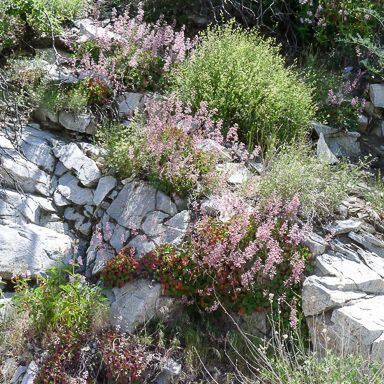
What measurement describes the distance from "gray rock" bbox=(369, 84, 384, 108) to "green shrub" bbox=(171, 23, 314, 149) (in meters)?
1.24

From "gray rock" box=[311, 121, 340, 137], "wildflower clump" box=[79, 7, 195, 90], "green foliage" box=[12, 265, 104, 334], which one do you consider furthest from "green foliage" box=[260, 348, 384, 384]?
"wildflower clump" box=[79, 7, 195, 90]

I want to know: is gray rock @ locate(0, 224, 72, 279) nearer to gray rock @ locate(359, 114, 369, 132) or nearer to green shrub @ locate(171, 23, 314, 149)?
green shrub @ locate(171, 23, 314, 149)

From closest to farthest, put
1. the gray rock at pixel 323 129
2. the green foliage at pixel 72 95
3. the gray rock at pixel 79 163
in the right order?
the gray rock at pixel 79 163, the green foliage at pixel 72 95, the gray rock at pixel 323 129

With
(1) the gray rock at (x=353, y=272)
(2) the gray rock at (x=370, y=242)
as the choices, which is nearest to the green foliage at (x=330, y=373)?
(1) the gray rock at (x=353, y=272)

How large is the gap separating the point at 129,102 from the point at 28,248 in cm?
211

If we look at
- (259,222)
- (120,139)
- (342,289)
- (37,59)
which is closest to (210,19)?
(37,59)

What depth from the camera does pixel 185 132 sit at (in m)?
5.62

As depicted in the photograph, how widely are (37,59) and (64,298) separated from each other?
3.10 meters

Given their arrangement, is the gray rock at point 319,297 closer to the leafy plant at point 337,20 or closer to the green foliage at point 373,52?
the green foliage at point 373,52

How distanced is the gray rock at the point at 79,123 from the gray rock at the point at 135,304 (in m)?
2.10

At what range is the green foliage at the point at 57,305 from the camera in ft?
15.2

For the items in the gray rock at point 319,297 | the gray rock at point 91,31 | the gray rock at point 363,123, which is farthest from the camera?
the gray rock at point 363,123

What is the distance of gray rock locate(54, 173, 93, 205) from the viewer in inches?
228

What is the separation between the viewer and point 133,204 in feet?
17.9
